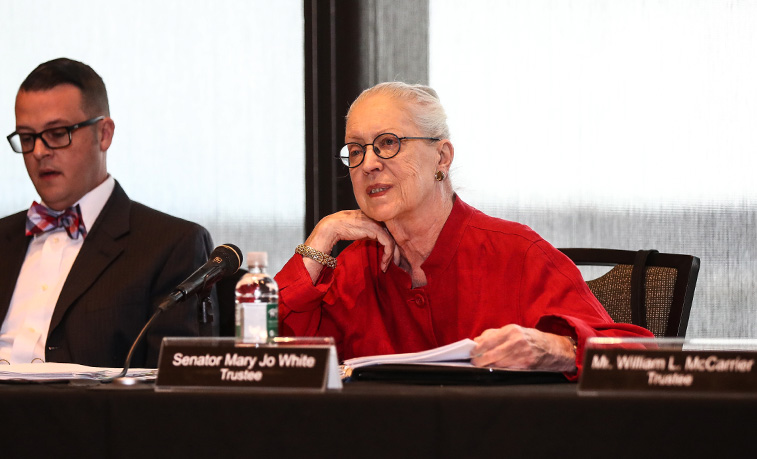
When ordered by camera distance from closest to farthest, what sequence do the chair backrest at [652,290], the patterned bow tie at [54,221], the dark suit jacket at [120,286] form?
the chair backrest at [652,290]
the dark suit jacket at [120,286]
the patterned bow tie at [54,221]

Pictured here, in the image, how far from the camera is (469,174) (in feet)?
9.71

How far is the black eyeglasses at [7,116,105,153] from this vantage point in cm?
234

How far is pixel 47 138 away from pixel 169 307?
1.26 meters

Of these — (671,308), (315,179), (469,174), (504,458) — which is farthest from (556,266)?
(315,179)

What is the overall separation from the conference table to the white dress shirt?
126cm

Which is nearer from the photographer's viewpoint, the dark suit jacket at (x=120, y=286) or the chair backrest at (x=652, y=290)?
the chair backrest at (x=652, y=290)

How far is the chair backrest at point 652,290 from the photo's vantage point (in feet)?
6.32

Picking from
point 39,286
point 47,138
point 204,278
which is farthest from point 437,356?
point 47,138

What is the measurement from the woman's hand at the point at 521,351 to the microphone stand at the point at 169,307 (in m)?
0.51

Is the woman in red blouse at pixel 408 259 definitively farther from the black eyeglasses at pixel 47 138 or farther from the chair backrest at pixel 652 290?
the black eyeglasses at pixel 47 138

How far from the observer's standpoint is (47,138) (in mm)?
2344

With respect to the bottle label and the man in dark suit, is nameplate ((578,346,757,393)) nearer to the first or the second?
the bottle label

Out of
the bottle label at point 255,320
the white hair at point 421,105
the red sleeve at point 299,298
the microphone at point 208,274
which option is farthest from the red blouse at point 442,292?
the bottle label at point 255,320

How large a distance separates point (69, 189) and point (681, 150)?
6.90 feet
